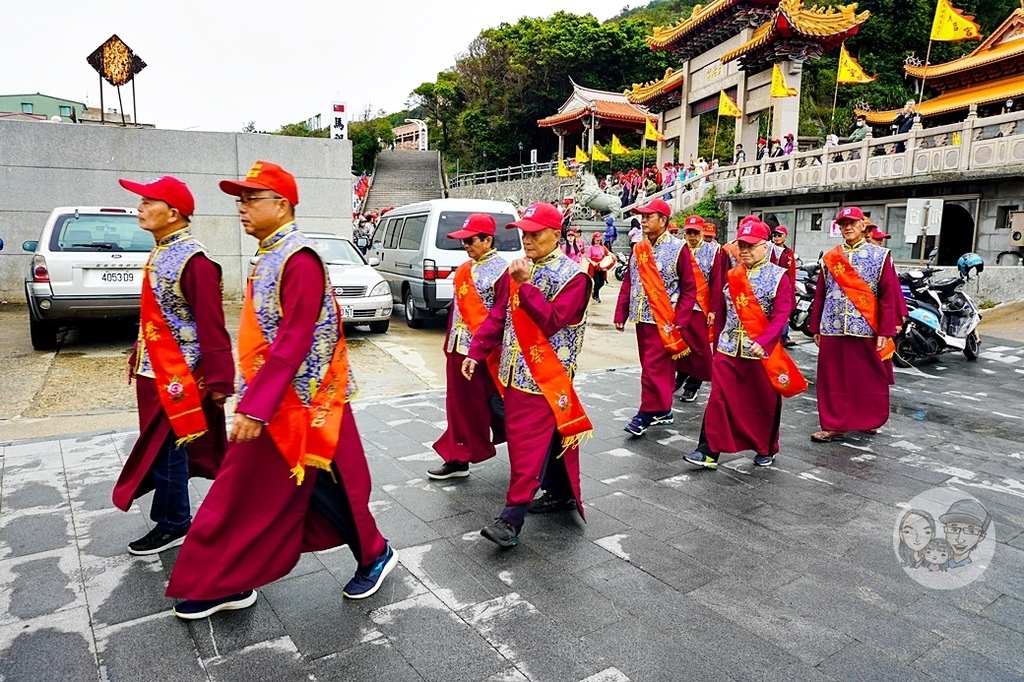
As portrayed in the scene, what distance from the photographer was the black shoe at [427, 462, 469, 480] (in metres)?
4.23

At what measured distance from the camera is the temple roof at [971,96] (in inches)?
846

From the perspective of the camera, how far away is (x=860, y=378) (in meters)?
5.38

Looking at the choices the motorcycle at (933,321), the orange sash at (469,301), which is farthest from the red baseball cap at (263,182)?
the motorcycle at (933,321)

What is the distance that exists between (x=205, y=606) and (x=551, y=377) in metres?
1.73

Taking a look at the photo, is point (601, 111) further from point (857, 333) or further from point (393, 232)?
point (857, 333)

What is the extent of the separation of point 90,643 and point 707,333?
5311mm

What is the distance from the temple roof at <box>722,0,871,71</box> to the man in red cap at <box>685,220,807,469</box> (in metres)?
18.1

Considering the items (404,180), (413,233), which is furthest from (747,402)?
(404,180)

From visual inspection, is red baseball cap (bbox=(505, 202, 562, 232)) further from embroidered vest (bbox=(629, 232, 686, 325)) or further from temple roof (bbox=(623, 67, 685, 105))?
temple roof (bbox=(623, 67, 685, 105))

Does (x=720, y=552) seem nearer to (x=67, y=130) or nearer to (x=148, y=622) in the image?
(x=148, y=622)

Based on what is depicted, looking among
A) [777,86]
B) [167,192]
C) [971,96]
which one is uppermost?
[971,96]

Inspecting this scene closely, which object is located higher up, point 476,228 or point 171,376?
point 476,228

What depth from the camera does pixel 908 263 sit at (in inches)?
568

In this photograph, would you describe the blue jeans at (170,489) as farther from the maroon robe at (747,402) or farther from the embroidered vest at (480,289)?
the maroon robe at (747,402)
